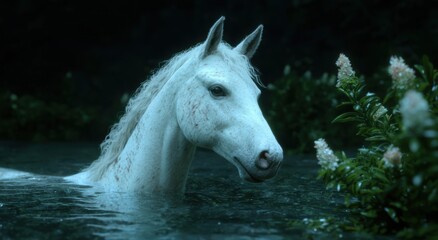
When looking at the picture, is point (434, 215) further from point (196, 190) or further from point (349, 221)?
point (196, 190)

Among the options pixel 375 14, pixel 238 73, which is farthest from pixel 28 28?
pixel 238 73

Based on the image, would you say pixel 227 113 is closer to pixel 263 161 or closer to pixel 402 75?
pixel 263 161

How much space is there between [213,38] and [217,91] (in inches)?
15.3

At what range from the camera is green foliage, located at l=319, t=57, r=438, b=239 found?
8.31 feet

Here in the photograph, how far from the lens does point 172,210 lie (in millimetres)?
3885

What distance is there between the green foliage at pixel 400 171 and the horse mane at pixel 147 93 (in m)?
0.68

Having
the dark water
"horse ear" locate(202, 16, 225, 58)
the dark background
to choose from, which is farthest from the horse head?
the dark background

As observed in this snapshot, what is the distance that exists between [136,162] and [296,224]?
57.2 inches

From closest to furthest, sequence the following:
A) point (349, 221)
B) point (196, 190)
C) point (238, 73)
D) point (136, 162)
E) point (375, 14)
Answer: point (349, 221) → point (238, 73) → point (136, 162) → point (196, 190) → point (375, 14)

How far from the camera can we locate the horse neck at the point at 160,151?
14.2 ft

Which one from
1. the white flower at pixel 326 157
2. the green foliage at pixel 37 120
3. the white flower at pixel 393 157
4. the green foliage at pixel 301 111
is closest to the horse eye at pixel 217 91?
the white flower at pixel 326 157

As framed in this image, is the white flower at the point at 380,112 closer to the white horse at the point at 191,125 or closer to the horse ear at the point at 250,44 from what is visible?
the white horse at the point at 191,125

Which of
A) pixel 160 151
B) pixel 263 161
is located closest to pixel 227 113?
pixel 263 161

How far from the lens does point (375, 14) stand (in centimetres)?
1373
